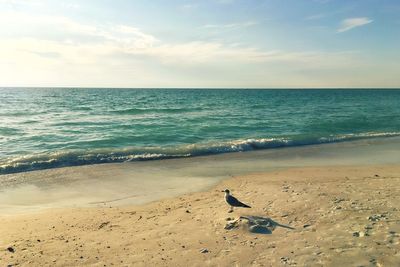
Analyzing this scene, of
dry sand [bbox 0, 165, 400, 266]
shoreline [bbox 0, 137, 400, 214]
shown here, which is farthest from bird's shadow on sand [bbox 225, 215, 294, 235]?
shoreline [bbox 0, 137, 400, 214]

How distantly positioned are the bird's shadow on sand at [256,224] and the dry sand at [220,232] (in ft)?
0.16

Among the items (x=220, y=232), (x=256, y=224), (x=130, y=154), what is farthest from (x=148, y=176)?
(x=256, y=224)

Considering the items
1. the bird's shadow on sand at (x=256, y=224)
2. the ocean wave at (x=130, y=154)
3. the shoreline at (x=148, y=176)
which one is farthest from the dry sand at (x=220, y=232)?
the ocean wave at (x=130, y=154)

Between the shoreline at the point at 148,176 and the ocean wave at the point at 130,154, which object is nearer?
the shoreline at the point at 148,176

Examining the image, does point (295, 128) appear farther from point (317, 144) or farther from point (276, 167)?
point (276, 167)

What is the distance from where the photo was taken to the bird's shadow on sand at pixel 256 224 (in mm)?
7086

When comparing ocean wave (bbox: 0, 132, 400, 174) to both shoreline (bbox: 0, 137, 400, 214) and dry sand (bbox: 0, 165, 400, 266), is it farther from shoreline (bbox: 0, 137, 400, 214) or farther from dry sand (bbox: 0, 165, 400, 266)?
dry sand (bbox: 0, 165, 400, 266)

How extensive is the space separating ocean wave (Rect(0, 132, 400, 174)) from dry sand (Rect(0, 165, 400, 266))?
6.30m

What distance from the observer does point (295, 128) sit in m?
27.3

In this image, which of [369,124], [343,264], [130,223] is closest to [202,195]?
[130,223]

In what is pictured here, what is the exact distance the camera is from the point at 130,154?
671 inches

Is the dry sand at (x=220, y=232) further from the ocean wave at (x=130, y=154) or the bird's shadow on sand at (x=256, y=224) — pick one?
the ocean wave at (x=130, y=154)

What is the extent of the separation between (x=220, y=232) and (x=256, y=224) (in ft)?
2.52

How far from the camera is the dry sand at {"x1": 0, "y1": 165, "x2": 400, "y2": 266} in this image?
6121 millimetres
